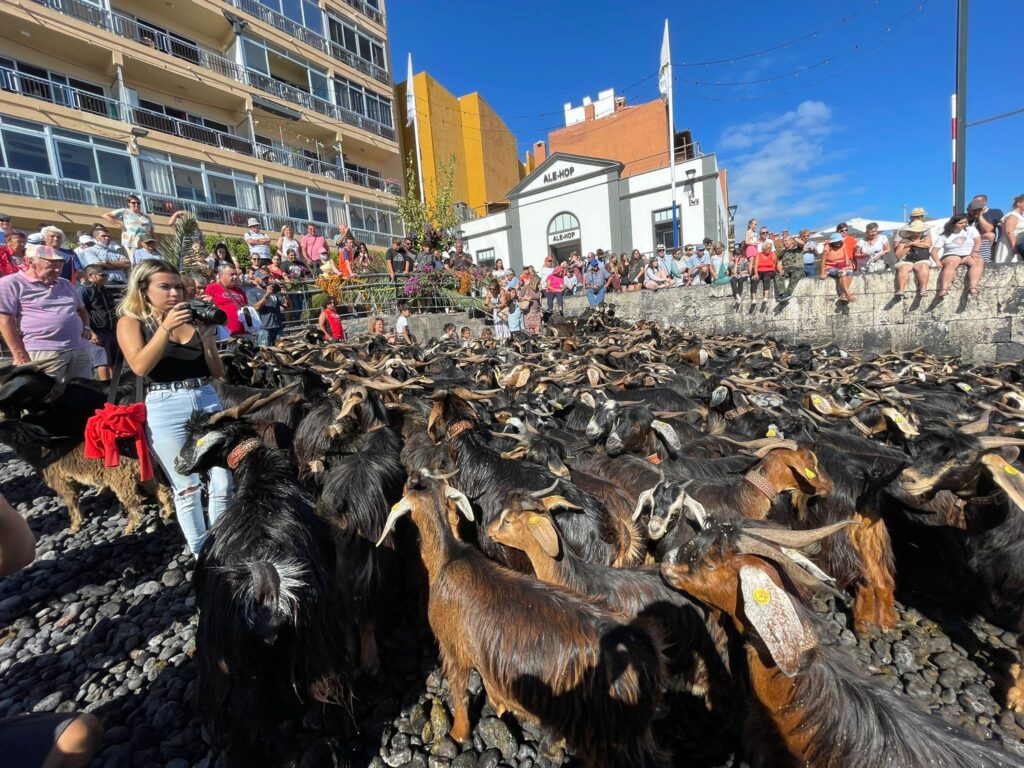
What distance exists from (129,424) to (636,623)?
3.49m

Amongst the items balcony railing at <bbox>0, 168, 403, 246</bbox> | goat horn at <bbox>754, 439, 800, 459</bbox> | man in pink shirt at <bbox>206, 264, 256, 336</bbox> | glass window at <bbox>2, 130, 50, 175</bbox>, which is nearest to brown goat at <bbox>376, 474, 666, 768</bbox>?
goat horn at <bbox>754, 439, 800, 459</bbox>

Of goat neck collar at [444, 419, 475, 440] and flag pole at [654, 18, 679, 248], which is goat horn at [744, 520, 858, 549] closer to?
goat neck collar at [444, 419, 475, 440]

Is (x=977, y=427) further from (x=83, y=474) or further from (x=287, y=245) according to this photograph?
(x=287, y=245)

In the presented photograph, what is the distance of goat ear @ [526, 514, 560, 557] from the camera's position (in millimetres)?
2463

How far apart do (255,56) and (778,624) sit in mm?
Answer: 31437

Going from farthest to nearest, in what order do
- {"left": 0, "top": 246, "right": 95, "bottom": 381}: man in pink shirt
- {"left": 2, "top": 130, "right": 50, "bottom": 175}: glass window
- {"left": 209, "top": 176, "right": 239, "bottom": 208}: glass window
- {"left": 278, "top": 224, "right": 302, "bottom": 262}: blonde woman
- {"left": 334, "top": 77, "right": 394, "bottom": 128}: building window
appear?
1. {"left": 334, "top": 77, "right": 394, "bottom": 128}: building window
2. {"left": 209, "top": 176, "right": 239, "bottom": 208}: glass window
3. {"left": 2, "top": 130, "right": 50, "bottom": 175}: glass window
4. {"left": 278, "top": 224, "right": 302, "bottom": 262}: blonde woman
5. {"left": 0, "top": 246, "right": 95, "bottom": 381}: man in pink shirt

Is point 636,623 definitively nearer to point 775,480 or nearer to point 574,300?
point 775,480

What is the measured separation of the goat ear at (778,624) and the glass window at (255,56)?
30.4 meters

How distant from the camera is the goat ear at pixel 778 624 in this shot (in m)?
1.53

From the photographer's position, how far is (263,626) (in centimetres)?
210

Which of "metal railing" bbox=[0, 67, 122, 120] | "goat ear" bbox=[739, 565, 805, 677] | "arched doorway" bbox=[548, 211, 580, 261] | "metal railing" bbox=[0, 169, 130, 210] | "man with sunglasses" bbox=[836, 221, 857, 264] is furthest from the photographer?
"arched doorway" bbox=[548, 211, 580, 261]

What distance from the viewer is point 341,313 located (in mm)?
13023

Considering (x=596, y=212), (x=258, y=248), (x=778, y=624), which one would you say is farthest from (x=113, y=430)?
(x=596, y=212)

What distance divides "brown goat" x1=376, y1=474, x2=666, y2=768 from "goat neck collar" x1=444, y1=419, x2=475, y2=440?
191 cm
